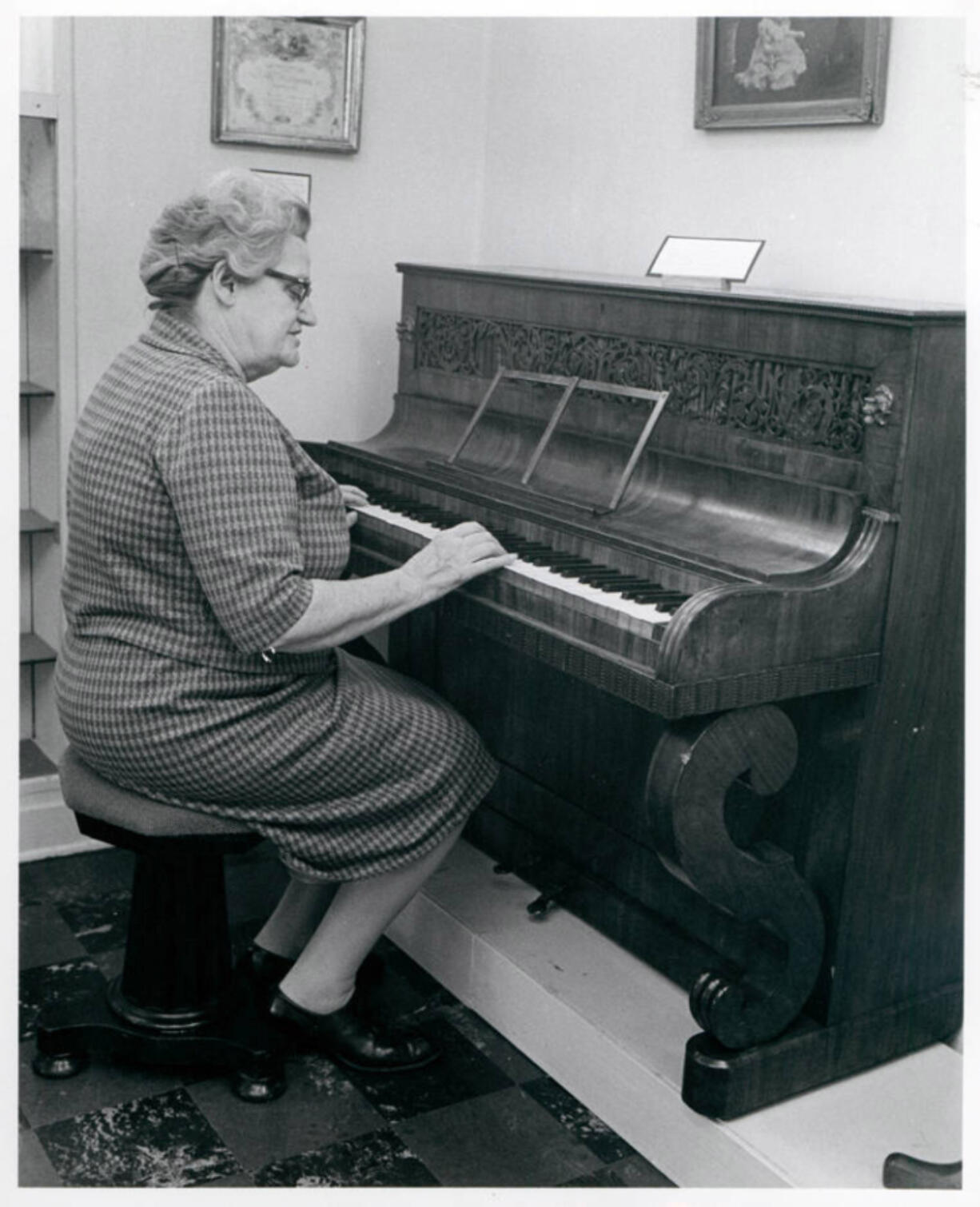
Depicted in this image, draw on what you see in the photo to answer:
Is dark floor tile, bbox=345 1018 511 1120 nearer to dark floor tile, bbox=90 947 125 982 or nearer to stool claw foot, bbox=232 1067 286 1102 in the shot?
stool claw foot, bbox=232 1067 286 1102

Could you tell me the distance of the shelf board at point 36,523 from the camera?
12.0ft

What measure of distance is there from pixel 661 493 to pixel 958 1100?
4.10 feet

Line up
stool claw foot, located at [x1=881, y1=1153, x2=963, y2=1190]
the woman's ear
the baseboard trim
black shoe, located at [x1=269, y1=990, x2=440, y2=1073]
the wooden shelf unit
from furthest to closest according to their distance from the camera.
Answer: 1. the baseboard trim
2. the wooden shelf unit
3. black shoe, located at [x1=269, y1=990, x2=440, y2=1073]
4. the woman's ear
5. stool claw foot, located at [x1=881, y1=1153, x2=963, y2=1190]

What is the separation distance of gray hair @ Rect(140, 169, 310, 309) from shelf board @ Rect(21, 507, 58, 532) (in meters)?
1.28

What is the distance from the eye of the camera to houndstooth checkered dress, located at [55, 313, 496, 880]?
2.35 m

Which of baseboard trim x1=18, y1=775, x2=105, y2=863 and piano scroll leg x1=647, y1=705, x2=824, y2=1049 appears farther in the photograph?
baseboard trim x1=18, y1=775, x2=105, y2=863

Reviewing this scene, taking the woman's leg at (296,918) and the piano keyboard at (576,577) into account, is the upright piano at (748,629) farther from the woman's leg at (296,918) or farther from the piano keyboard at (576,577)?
the woman's leg at (296,918)

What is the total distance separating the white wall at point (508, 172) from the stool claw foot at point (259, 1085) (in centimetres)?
176

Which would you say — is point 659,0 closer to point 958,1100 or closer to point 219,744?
point 219,744

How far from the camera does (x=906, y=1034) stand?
2727mm

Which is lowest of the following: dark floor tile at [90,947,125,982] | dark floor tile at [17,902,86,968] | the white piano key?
dark floor tile at [90,947,125,982]

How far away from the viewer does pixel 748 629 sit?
227 cm

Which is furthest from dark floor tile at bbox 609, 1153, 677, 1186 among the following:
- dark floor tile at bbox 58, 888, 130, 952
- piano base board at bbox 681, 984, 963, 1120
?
dark floor tile at bbox 58, 888, 130, 952

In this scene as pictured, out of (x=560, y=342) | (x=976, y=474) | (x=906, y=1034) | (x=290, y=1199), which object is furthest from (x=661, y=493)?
(x=290, y=1199)
